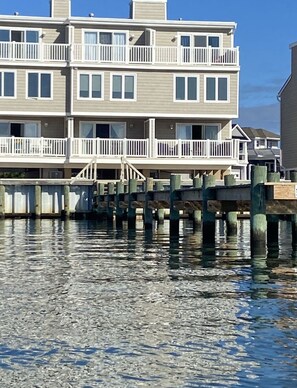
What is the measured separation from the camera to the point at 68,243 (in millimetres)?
21672

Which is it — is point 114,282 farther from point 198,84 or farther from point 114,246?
point 198,84

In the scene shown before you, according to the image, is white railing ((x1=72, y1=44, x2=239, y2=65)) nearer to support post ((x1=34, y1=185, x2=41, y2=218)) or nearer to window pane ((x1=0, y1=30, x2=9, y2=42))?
window pane ((x1=0, y1=30, x2=9, y2=42))

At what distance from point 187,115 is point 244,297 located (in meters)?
36.4

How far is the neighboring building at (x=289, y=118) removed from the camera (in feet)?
179

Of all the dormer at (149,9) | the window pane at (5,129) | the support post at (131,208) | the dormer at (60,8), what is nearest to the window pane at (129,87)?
the dormer at (149,9)

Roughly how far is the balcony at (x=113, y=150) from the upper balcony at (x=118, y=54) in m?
5.12

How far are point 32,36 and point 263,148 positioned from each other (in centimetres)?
5600

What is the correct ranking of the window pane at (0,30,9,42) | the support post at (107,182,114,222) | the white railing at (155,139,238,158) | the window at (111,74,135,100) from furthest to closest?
the window at (111,74,135,100) → the window pane at (0,30,9,42) → the white railing at (155,139,238,158) → the support post at (107,182,114,222)

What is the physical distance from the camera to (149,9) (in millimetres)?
49688

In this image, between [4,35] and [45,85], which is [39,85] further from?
[4,35]

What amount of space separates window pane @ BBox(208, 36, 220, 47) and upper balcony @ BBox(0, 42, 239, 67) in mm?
809

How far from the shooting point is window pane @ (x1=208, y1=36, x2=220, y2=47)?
4828 cm

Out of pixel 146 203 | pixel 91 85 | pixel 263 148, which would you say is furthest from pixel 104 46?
pixel 263 148

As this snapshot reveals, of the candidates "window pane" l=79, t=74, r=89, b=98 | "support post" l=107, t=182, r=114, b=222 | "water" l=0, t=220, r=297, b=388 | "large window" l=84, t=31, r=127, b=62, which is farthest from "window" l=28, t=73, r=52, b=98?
"water" l=0, t=220, r=297, b=388
